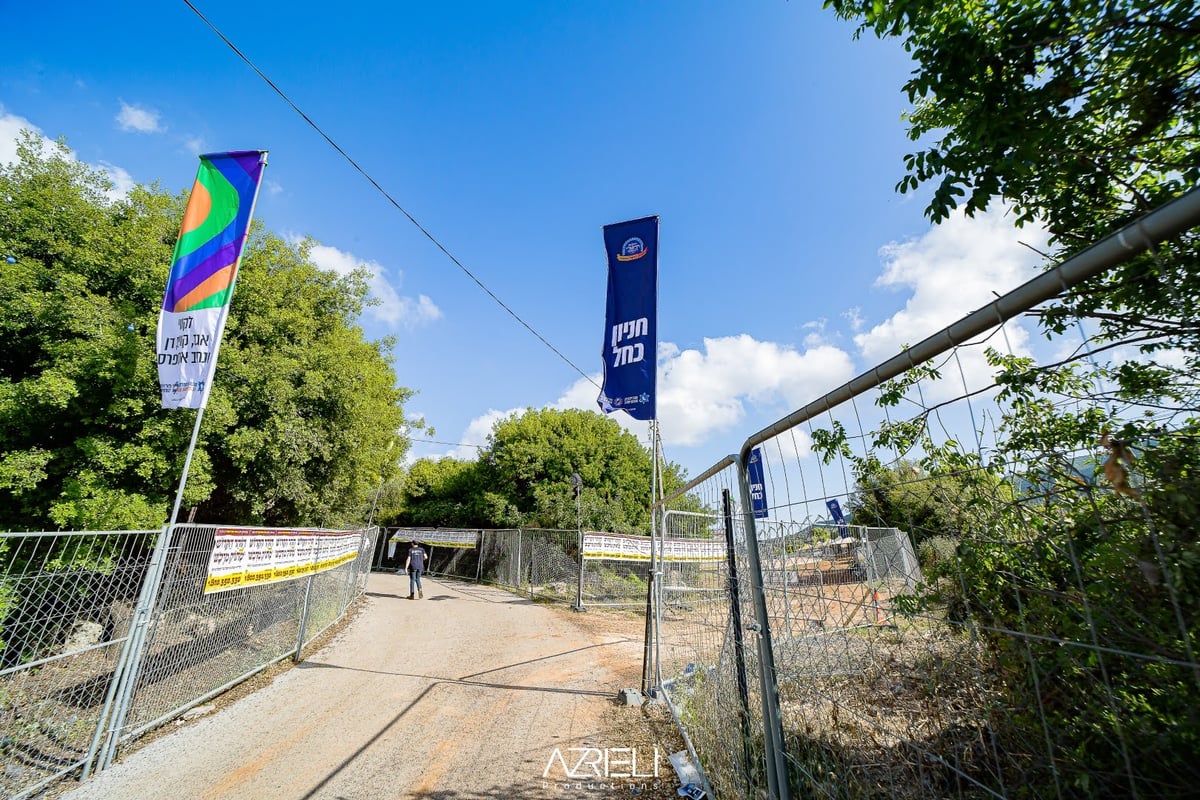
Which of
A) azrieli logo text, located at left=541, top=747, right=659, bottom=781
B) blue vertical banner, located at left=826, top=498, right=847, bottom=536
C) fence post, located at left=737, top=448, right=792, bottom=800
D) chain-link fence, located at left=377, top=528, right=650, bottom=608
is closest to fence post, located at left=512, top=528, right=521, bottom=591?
chain-link fence, located at left=377, top=528, right=650, bottom=608

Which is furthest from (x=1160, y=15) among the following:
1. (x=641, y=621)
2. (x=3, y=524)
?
(x=3, y=524)

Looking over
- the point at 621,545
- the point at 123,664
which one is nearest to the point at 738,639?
the point at 123,664

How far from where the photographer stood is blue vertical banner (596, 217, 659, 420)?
23.4 ft

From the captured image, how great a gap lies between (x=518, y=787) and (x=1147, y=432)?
4.60 m

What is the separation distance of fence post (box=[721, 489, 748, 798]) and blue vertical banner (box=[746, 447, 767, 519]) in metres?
0.40

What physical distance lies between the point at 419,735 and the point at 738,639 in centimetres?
393

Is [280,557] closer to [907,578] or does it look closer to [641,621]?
[907,578]

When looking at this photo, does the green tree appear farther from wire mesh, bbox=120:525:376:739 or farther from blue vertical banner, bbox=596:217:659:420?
wire mesh, bbox=120:525:376:739

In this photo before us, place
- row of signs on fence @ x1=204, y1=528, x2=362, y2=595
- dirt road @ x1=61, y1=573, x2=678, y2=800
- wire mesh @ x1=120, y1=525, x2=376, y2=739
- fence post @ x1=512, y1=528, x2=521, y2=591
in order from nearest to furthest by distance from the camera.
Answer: dirt road @ x1=61, y1=573, x2=678, y2=800 < wire mesh @ x1=120, y1=525, x2=376, y2=739 < row of signs on fence @ x1=204, y1=528, x2=362, y2=595 < fence post @ x1=512, y1=528, x2=521, y2=591

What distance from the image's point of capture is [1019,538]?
4.56ft

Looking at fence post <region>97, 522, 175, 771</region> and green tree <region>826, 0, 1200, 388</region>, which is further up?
green tree <region>826, 0, 1200, 388</region>

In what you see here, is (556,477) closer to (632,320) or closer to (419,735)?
(632,320)

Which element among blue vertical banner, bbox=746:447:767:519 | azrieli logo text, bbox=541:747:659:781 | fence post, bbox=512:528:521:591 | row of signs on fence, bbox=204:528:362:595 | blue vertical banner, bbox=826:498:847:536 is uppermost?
blue vertical banner, bbox=746:447:767:519

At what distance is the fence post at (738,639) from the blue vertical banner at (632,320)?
12.8 ft
